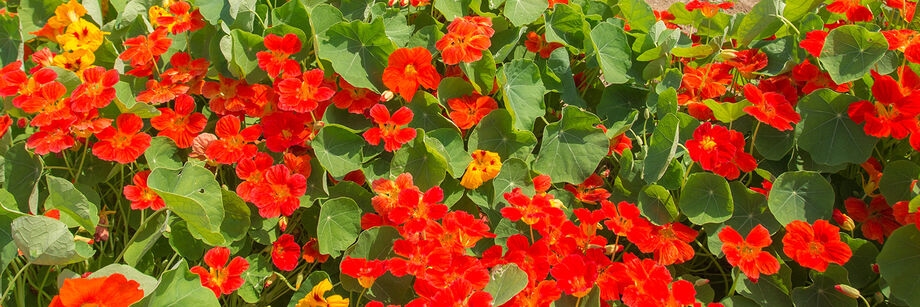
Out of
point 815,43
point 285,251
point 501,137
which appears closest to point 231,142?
point 285,251

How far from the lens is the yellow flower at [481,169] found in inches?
58.1

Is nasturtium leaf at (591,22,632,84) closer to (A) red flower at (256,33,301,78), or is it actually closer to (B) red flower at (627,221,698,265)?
(B) red flower at (627,221,698,265)

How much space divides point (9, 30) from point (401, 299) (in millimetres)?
1357

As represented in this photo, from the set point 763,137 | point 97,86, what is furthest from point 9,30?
point 763,137

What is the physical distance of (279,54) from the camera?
1.57m

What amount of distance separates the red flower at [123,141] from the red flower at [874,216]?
1.58 metres

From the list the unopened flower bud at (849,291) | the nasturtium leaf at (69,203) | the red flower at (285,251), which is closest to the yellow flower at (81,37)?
the nasturtium leaf at (69,203)

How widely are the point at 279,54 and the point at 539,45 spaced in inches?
28.0

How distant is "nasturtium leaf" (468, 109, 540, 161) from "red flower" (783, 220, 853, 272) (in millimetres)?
594

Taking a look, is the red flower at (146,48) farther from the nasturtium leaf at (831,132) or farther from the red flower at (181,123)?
the nasturtium leaf at (831,132)

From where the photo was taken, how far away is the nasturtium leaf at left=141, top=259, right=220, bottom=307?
1239mm

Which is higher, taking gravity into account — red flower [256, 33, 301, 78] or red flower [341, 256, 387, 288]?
red flower [256, 33, 301, 78]

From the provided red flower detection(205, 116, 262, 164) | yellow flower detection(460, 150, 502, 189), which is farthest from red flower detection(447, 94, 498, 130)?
red flower detection(205, 116, 262, 164)

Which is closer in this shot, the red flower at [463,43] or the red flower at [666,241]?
the red flower at [666,241]
